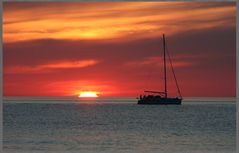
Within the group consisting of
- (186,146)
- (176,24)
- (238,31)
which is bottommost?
(186,146)

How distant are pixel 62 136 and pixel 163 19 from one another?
18564 millimetres

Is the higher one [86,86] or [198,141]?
[86,86]

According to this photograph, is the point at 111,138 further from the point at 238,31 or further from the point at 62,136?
the point at 238,31

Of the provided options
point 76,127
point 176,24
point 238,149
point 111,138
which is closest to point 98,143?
point 111,138

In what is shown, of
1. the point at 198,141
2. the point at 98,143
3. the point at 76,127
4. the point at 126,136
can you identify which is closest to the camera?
the point at 98,143

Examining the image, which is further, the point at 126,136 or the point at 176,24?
the point at 176,24

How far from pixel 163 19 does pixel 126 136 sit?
57.8 ft

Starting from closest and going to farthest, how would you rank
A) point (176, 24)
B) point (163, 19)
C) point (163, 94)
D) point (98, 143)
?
point (98, 143)
point (163, 94)
point (176, 24)
point (163, 19)

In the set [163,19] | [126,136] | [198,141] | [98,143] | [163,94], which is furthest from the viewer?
[163,19]

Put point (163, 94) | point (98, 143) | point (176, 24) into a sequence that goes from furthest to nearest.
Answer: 1. point (176, 24)
2. point (163, 94)
3. point (98, 143)

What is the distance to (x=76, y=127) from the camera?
19672 mm

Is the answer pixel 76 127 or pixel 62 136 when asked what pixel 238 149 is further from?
pixel 76 127

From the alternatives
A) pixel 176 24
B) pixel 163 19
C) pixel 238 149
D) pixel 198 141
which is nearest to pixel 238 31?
pixel 238 149

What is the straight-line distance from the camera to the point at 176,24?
98.3 feet
